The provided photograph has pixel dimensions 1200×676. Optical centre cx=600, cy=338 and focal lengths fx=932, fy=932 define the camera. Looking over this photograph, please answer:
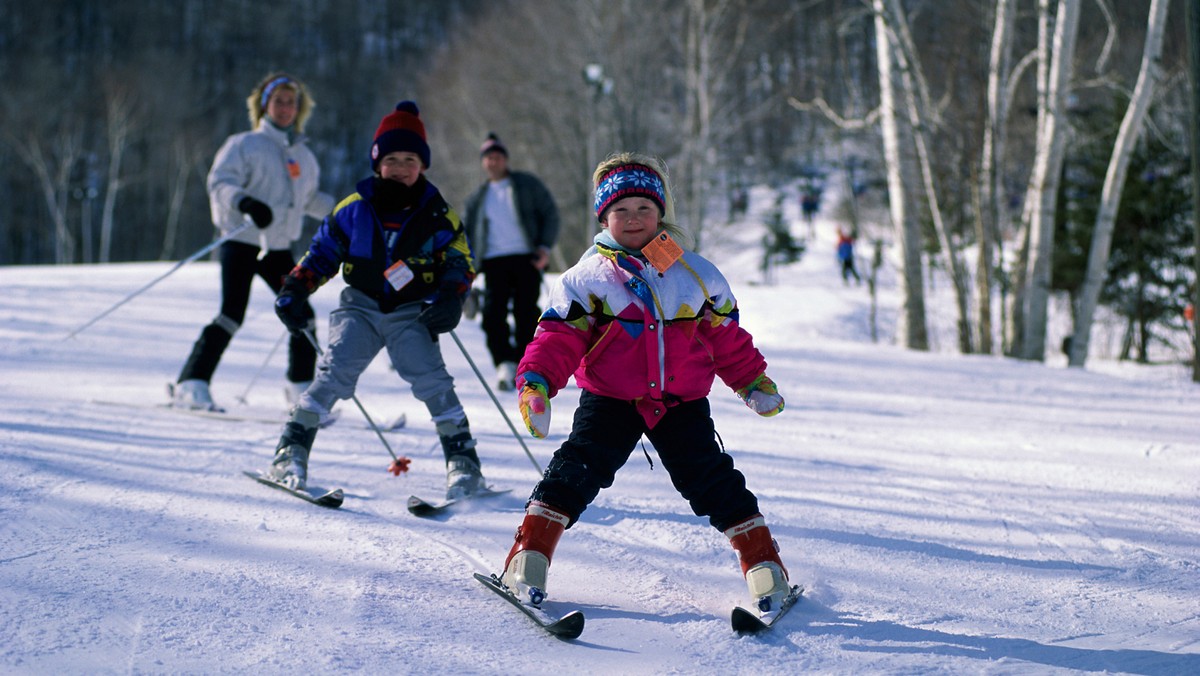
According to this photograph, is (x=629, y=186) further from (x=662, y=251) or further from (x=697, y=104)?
(x=697, y=104)

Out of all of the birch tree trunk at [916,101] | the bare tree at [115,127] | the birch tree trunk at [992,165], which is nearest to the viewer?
the birch tree trunk at [916,101]

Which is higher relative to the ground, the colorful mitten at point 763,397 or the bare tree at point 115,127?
the bare tree at point 115,127

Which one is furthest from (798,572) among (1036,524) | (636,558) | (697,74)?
(697,74)

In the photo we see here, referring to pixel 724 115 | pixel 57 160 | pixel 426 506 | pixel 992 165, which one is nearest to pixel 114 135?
pixel 57 160

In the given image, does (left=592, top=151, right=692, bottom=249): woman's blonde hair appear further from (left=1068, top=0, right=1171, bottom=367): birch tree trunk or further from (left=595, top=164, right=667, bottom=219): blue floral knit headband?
(left=1068, top=0, right=1171, bottom=367): birch tree trunk

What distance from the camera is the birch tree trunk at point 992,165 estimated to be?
955 cm

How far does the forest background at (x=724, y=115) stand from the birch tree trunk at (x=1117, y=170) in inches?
1.3

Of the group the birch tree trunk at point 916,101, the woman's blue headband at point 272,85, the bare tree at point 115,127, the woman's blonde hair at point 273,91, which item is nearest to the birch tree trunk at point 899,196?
the birch tree trunk at point 916,101

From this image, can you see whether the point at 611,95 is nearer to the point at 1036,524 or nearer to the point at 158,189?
the point at 1036,524

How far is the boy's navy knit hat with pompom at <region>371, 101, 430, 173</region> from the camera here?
3.38 meters

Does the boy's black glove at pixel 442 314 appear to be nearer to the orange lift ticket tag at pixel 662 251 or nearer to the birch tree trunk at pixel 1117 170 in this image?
the orange lift ticket tag at pixel 662 251

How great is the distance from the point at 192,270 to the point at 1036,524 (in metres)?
12.6

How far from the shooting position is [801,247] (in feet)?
102

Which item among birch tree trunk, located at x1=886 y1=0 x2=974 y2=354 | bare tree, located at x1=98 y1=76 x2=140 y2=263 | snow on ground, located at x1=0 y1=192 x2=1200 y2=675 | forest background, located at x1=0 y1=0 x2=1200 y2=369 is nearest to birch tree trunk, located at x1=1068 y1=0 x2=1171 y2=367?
forest background, located at x1=0 y1=0 x2=1200 y2=369
